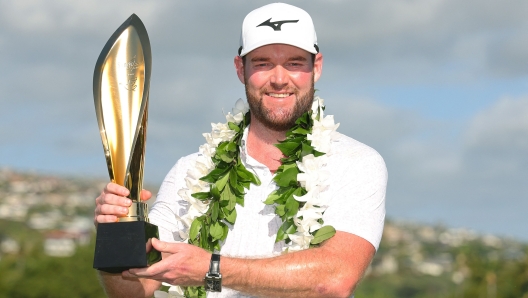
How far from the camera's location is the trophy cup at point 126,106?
171 inches

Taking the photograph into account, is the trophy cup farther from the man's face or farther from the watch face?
the man's face

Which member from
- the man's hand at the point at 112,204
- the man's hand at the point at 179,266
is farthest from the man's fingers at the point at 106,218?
the man's hand at the point at 179,266

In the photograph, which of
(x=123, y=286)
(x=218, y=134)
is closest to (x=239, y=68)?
(x=218, y=134)

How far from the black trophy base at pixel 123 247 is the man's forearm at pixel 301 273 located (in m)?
0.36

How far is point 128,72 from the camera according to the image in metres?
4.43

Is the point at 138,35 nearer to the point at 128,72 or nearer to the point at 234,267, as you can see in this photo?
the point at 128,72

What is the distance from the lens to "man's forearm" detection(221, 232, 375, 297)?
409cm

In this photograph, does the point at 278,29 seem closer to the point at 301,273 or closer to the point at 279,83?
the point at 279,83

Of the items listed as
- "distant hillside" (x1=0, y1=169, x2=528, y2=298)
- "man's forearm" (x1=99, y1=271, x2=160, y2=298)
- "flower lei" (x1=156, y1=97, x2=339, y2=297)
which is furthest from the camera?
"distant hillside" (x1=0, y1=169, x2=528, y2=298)

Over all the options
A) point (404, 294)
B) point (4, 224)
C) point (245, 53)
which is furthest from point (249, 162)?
point (4, 224)

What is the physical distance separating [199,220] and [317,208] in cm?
72

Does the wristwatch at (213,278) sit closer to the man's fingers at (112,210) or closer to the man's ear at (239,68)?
the man's fingers at (112,210)

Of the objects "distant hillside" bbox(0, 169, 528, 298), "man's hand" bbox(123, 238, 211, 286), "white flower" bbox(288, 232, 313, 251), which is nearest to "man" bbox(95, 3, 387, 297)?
"man's hand" bbox(123, 238, 211, 286)

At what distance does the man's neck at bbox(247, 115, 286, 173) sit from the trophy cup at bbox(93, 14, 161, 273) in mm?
893
